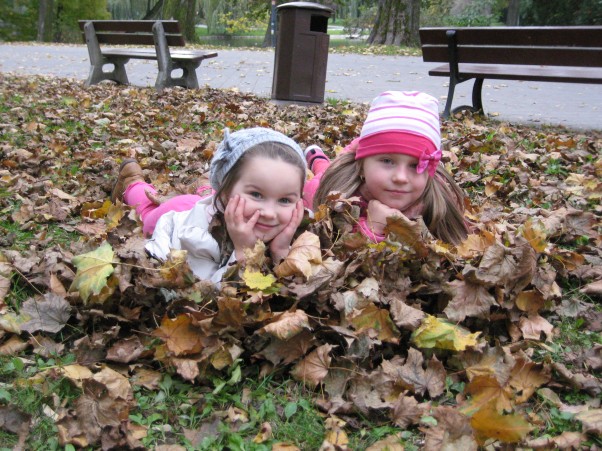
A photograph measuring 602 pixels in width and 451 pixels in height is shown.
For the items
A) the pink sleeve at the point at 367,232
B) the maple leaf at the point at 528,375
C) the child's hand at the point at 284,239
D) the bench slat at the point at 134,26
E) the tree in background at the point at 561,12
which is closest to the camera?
the maple leaf at the point at 528,375

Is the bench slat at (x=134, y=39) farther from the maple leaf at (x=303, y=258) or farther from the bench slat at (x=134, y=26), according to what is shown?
the maple leaf at (x=303, y=258)

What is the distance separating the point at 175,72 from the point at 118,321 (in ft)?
43.9

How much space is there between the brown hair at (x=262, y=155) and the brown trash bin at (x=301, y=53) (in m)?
5.72

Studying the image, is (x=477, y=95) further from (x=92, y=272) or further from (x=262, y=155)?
(x=92, y=272)

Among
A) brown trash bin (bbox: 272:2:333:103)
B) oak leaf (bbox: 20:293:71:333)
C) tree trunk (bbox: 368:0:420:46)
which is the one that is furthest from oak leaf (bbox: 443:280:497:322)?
tree trunk (bbox: 368:0:420:46)

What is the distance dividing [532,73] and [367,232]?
18.9ft

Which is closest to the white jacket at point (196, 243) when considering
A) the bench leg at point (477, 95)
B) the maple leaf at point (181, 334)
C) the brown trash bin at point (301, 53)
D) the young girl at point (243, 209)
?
the young girl at point (243, 209)

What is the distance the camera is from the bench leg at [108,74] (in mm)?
10438

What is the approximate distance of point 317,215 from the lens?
2.90 metres

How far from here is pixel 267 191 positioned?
2566 millimetres

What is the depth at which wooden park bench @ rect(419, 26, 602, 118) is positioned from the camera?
7.08m

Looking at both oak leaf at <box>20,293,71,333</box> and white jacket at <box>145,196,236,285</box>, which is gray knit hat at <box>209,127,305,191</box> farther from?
oak leaf at <box>20,293,71,333</box>

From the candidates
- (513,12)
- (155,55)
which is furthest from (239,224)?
(513,12)

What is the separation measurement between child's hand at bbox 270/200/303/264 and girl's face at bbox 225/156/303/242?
18mm
